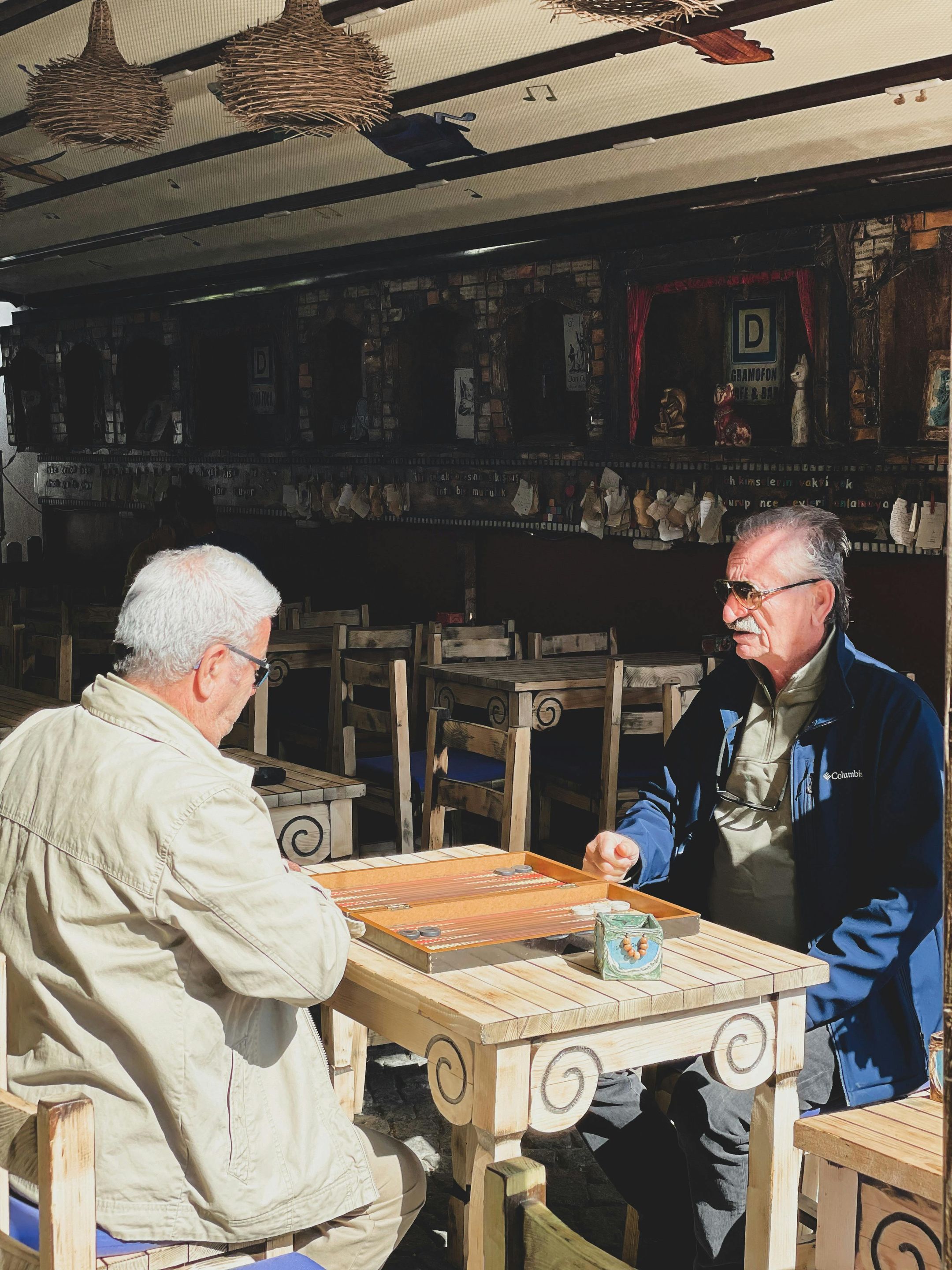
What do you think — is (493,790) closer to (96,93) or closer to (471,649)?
(471,649)

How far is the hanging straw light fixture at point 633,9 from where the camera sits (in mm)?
3678

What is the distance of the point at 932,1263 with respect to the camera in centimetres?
162

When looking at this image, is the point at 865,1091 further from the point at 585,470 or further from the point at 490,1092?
the point at 585,470

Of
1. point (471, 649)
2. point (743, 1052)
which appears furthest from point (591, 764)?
point (743, 1052)

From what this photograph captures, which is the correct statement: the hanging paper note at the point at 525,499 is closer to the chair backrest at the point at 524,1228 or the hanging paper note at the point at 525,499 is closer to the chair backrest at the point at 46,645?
the chair backrest at the point at 46,645

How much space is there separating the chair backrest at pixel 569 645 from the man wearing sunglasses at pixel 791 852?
9.71 feet

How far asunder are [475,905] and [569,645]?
13.0 feet

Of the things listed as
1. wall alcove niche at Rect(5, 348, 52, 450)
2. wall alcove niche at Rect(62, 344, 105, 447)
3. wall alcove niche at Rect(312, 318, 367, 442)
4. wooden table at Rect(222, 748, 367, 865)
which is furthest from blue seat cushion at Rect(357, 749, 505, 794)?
wall alcove niche at Rect(5, 348, 52, 450)

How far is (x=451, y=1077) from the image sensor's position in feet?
6.96

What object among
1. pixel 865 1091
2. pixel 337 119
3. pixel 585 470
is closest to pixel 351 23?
pixel 337 119

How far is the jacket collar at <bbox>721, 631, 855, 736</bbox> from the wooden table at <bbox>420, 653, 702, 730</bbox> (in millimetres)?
1832

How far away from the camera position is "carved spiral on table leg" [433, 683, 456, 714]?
5.78 meters

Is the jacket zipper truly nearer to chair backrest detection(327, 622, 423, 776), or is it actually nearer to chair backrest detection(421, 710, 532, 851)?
chair backrest detection(421, 710, 532, 851)

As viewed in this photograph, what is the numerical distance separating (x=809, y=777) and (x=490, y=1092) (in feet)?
3.77
